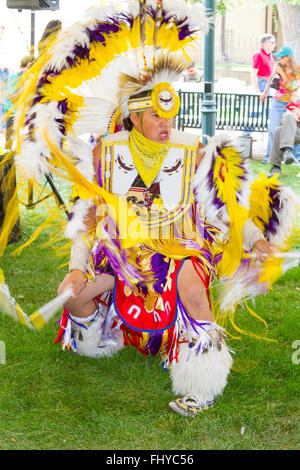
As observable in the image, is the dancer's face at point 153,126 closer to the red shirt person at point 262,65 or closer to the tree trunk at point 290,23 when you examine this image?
the red shirt person at point 262,65

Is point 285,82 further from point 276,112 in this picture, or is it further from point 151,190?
point 151,190

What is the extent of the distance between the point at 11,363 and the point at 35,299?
950 millimetres

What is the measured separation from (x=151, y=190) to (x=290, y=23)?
56.5ft

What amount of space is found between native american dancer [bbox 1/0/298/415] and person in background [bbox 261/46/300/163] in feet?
17.3

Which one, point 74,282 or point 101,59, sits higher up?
point 101,59

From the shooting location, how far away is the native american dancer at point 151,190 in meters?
2.81

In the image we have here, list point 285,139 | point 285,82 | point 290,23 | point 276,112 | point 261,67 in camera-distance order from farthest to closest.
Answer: point 290,23 → point 261,67 → point 276,112 → point 285,82 → point 285,139

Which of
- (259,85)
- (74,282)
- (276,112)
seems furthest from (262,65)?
Answer: (74,282)

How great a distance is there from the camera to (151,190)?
294 cm

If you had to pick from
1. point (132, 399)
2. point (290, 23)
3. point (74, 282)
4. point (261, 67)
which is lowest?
point (132, 399)

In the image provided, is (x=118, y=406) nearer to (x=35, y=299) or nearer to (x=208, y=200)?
(x=208, y=200)

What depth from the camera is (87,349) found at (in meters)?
3.30

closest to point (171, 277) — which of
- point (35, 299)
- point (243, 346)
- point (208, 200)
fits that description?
point (208, 200)

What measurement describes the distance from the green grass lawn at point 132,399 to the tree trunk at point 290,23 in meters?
16.3
